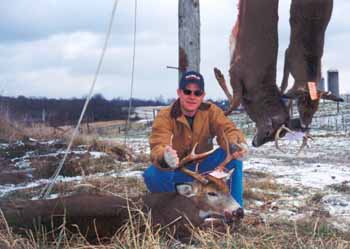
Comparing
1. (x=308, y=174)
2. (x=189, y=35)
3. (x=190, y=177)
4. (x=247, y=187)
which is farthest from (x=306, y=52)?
(x=308, y=174)

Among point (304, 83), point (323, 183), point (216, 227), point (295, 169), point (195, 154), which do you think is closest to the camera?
point (304, 83)

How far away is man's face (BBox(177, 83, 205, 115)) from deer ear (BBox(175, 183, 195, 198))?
70cm

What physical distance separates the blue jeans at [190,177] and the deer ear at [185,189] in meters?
0.11

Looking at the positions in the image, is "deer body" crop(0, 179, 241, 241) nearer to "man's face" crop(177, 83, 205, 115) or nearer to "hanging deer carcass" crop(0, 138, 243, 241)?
"hanging deer carcass" crop(0, 138, 243, 241)

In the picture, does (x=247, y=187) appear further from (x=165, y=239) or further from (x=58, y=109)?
(x=58, y=109)

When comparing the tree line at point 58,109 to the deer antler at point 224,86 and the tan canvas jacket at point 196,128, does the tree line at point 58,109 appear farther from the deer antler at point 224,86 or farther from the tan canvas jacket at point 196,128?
the deer antler at point 224,86

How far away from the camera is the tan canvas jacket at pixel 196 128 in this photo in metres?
6.00

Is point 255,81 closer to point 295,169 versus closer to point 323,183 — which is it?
point 323,183

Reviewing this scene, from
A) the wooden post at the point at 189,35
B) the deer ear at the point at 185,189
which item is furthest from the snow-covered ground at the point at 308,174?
the wooden post at the point at 189,35

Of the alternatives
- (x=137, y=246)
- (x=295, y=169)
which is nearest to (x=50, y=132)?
(x=295, y=169)

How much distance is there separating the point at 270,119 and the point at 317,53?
0.49 meters

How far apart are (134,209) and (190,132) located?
132 cm

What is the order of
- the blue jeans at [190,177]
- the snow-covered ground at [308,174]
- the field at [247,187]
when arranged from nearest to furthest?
the field at [247,187] < the blue jeans at [190,177] < the snow-covered ground at [308,174]

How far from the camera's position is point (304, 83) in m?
3.71
